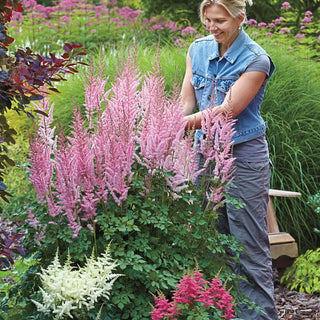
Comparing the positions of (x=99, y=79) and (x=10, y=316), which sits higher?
(x=99, y=79)

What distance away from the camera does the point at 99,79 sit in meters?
2.78

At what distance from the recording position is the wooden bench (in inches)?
181

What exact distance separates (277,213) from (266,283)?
1.91 meters

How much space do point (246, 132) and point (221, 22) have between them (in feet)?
2.16

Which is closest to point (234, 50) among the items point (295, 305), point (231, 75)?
point (231, 75)

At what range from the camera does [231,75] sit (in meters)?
3.32

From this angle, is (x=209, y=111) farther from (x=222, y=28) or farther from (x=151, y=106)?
(x=222, y=28)

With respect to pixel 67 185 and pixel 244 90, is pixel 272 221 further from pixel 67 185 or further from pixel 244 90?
pixel 67 185

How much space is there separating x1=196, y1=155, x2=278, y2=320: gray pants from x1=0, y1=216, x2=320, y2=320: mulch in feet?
2.97

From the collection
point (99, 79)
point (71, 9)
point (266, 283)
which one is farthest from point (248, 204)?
point (71, 9)

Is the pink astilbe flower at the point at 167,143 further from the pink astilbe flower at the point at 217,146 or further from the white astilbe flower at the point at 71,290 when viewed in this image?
the white astilbe flower at the point at 71,290

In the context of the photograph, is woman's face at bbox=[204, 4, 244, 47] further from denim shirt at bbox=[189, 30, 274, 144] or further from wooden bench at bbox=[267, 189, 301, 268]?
wooden bench at bbox=[267, 189, 301, 268]

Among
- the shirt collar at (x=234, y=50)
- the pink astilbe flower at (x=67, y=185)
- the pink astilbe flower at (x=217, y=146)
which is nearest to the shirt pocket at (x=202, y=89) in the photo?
the shirt collar at (x=234, y=50)

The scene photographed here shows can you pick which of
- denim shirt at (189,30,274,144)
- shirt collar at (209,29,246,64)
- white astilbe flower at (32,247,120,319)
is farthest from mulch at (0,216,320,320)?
white astilbe flower at (32,247,120,319)
